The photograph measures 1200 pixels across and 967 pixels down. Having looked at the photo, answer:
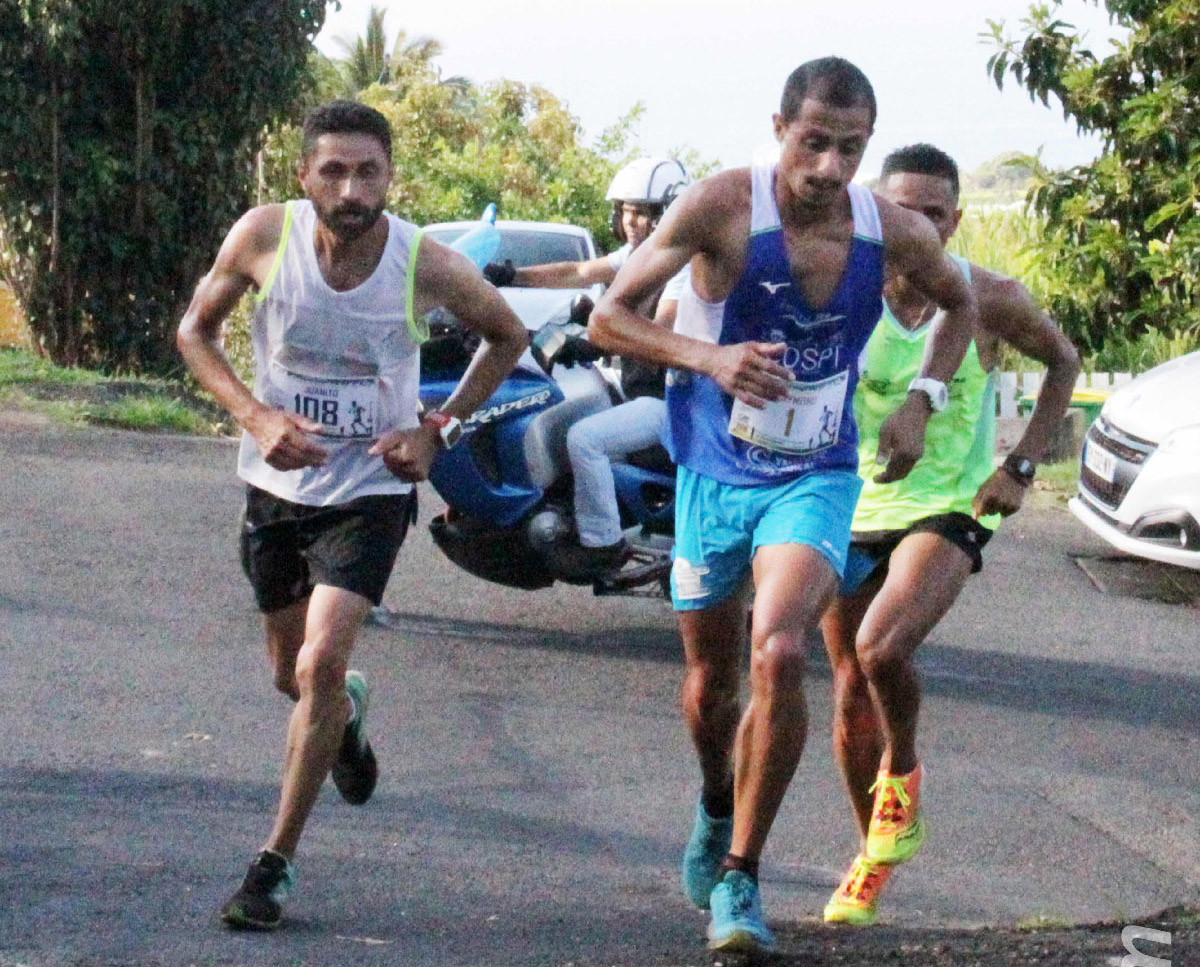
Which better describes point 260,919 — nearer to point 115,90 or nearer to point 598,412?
point 598,412

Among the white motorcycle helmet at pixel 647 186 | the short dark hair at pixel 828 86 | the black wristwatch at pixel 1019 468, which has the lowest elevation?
the black wristwatch at pixel 1019 468

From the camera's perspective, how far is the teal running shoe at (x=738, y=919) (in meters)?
4.57

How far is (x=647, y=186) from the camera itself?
8461 mm

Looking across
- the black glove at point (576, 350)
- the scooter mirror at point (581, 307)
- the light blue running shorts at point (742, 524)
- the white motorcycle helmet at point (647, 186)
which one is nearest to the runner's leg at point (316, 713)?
the light blue running shorts at point (742, 524)

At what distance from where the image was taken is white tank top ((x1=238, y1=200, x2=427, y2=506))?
5.24 meters

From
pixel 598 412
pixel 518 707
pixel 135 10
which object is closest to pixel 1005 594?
pixel 598 412

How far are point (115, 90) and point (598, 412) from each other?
816 cm

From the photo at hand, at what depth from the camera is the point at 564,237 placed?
59.4 ft

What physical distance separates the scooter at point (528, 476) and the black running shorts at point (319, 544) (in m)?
2.50

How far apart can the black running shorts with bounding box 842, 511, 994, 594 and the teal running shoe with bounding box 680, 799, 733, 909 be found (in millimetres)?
855

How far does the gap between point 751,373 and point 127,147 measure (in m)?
11.6

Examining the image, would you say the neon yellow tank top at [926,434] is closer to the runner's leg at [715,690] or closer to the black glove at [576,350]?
the runner's leg at [715,690]

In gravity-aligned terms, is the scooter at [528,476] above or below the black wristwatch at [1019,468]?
below

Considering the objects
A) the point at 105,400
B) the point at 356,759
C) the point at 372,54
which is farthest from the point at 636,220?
the point at 372,54
